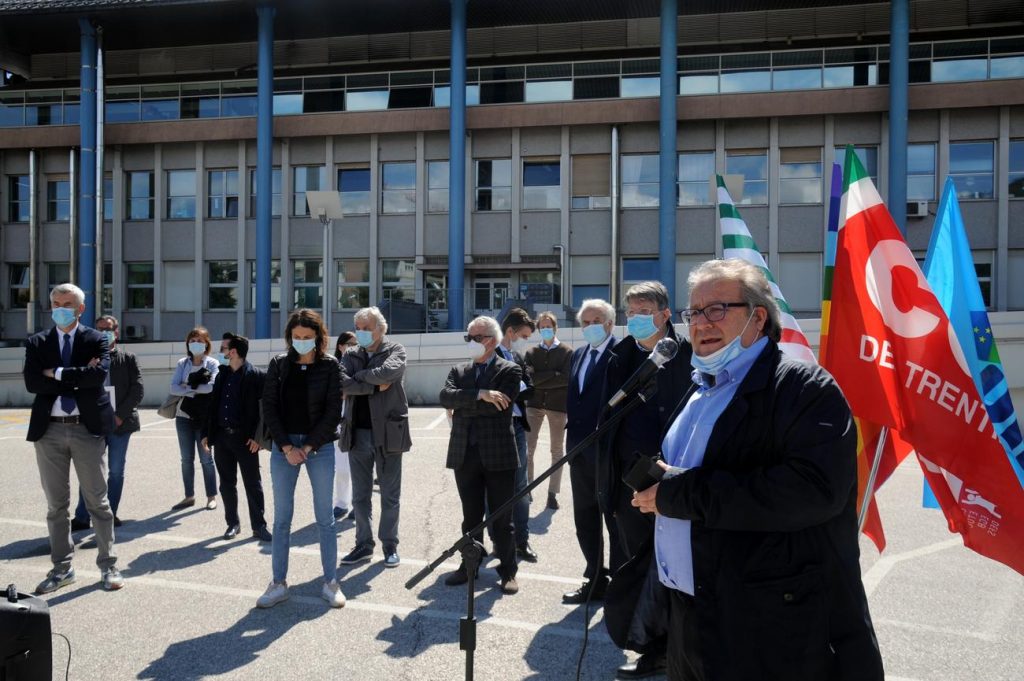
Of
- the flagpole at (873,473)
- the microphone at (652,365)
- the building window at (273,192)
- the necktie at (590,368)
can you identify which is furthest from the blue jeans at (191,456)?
the building window at (273,192)

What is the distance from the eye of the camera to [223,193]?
999 inches

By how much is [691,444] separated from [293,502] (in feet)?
11.3

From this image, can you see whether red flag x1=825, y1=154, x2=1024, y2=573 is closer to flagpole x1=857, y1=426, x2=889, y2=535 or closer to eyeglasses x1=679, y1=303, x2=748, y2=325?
flagpole x1=857, y1=426, x2=889, y2=535

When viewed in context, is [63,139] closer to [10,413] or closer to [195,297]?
[195,297]

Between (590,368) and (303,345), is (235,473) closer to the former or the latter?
(303,345)

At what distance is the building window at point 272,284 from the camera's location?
975 inches

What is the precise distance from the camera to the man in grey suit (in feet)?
17.0

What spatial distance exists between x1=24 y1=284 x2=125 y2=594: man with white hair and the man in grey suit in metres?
2.50

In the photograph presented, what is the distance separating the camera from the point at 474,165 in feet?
78.7

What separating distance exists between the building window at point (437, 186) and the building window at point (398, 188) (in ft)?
1.76

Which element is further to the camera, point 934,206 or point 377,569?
point 934,206

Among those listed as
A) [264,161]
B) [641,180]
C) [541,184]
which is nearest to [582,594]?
[641,180]

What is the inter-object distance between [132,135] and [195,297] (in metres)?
5.99

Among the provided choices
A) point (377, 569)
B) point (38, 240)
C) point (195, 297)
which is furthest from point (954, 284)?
point (38, 240)
